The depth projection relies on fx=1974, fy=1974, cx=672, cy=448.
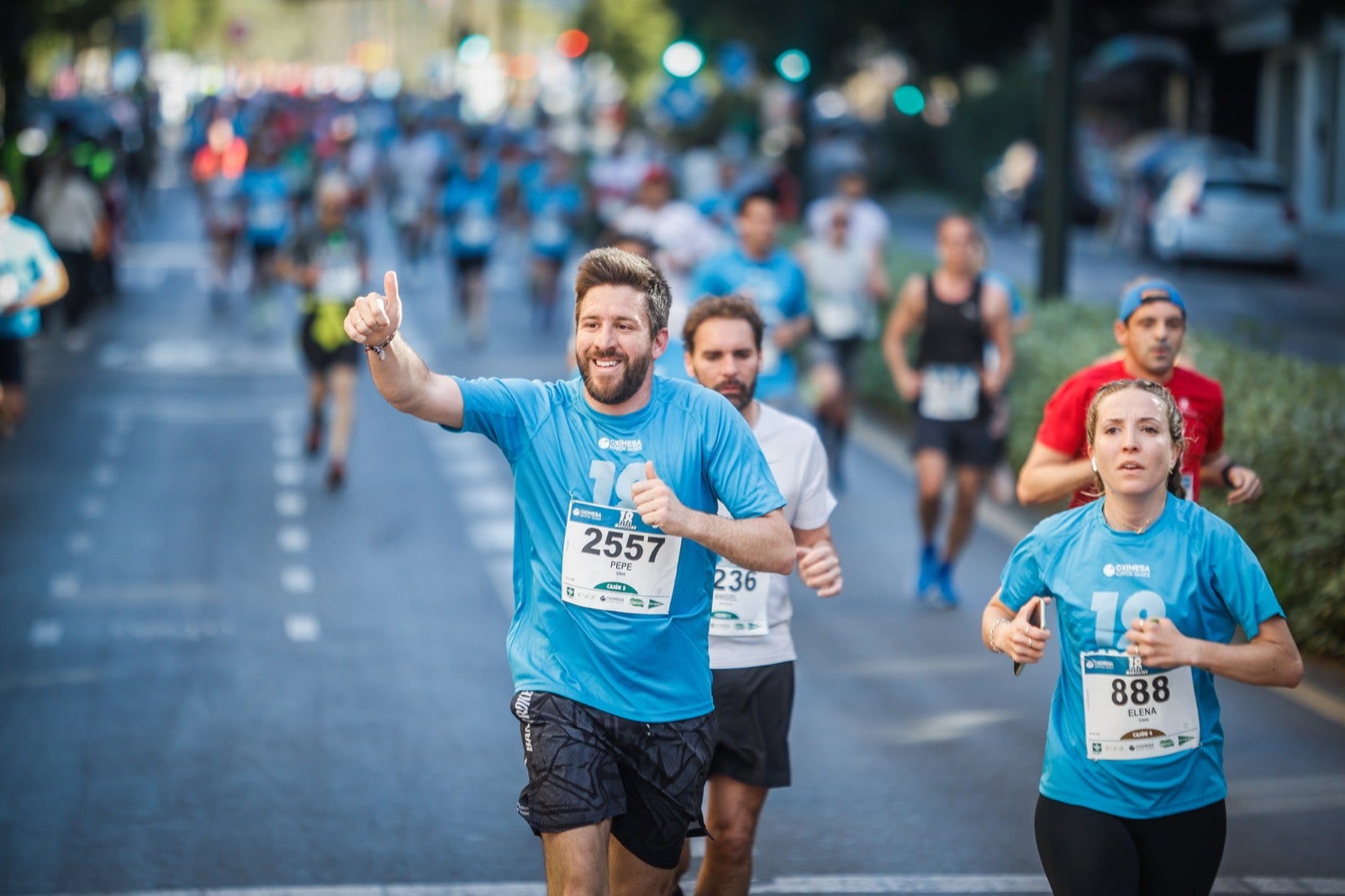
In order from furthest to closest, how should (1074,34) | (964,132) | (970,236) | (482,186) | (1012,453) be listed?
(964,132), (482,186), (1074,34), (1012,453), (970,236)

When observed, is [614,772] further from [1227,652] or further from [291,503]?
[291,503]

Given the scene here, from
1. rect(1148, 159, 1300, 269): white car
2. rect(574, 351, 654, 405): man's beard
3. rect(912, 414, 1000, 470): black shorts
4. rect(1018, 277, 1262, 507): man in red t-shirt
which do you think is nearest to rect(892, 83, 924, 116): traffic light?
rect(1148, 159, 1300, 269): white car

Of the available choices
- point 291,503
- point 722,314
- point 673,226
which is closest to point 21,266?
point 291,503

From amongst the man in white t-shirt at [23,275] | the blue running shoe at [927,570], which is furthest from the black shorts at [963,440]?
the man in white t-shirt at [23,275]

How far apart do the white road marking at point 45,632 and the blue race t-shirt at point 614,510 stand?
17.2ft

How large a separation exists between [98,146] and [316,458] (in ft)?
46.0

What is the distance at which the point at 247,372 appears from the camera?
1927cm

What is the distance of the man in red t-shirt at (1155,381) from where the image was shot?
5902 mm

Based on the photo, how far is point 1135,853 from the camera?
13.9 feet

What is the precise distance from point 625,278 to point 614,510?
0.53 metres

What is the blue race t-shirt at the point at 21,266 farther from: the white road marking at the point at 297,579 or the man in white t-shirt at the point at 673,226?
the man in white t-shirt at the point at 673,226

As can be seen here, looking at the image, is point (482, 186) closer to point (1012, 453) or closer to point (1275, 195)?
point (1012, 453)

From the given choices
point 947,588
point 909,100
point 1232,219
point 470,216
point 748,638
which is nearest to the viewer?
point 748,638

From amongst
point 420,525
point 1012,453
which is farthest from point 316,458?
point 1012,453
